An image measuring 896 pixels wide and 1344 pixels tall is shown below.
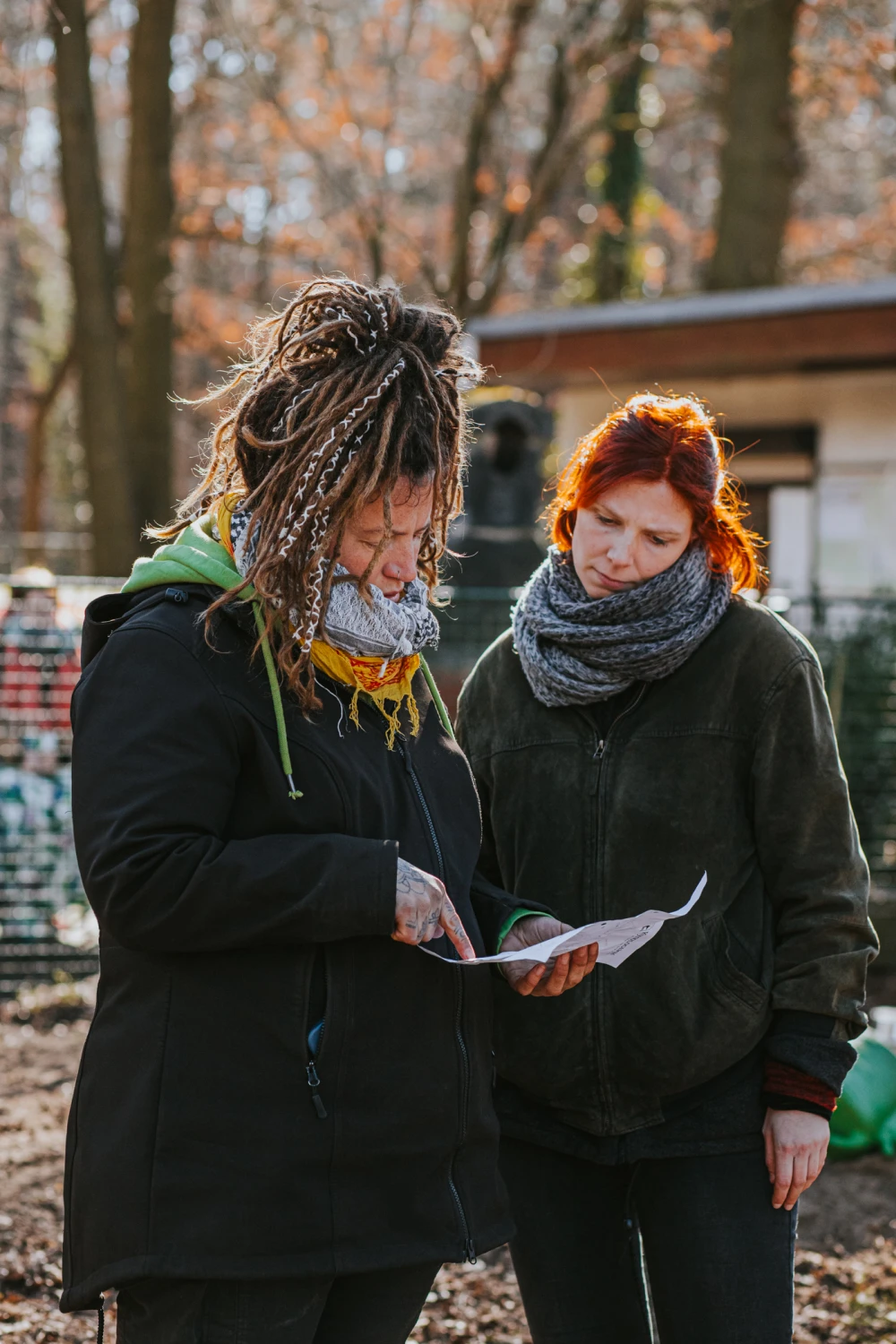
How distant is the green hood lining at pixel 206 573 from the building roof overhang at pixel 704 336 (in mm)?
8628

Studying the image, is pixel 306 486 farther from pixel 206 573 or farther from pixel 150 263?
pixel 150 263

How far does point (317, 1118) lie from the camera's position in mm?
1923

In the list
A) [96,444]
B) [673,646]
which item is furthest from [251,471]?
[96,444]

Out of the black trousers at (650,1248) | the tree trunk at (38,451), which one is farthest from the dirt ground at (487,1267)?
the tree trunk at (38,451)

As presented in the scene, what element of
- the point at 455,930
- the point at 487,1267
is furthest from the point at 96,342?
the point at 455,930

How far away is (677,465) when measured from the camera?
2650mm

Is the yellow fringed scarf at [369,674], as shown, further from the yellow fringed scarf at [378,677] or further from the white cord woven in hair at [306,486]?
the white cord woven in hair at [306,486]

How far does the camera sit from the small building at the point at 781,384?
37.3 feet

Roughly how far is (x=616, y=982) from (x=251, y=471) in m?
1.10

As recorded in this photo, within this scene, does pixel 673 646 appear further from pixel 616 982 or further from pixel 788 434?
pixel 788 434

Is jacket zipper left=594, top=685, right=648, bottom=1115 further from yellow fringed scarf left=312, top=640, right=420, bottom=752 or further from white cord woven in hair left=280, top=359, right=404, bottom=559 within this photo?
white cord woven in hair left=280, top=359, right=404, bottom=559

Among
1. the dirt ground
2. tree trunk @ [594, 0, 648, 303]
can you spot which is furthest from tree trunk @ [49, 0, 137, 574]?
tree trunk @ [594, 0, 648, 303]

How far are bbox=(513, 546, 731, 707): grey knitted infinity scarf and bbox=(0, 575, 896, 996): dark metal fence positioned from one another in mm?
4135

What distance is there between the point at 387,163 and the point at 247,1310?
52.7 ft
